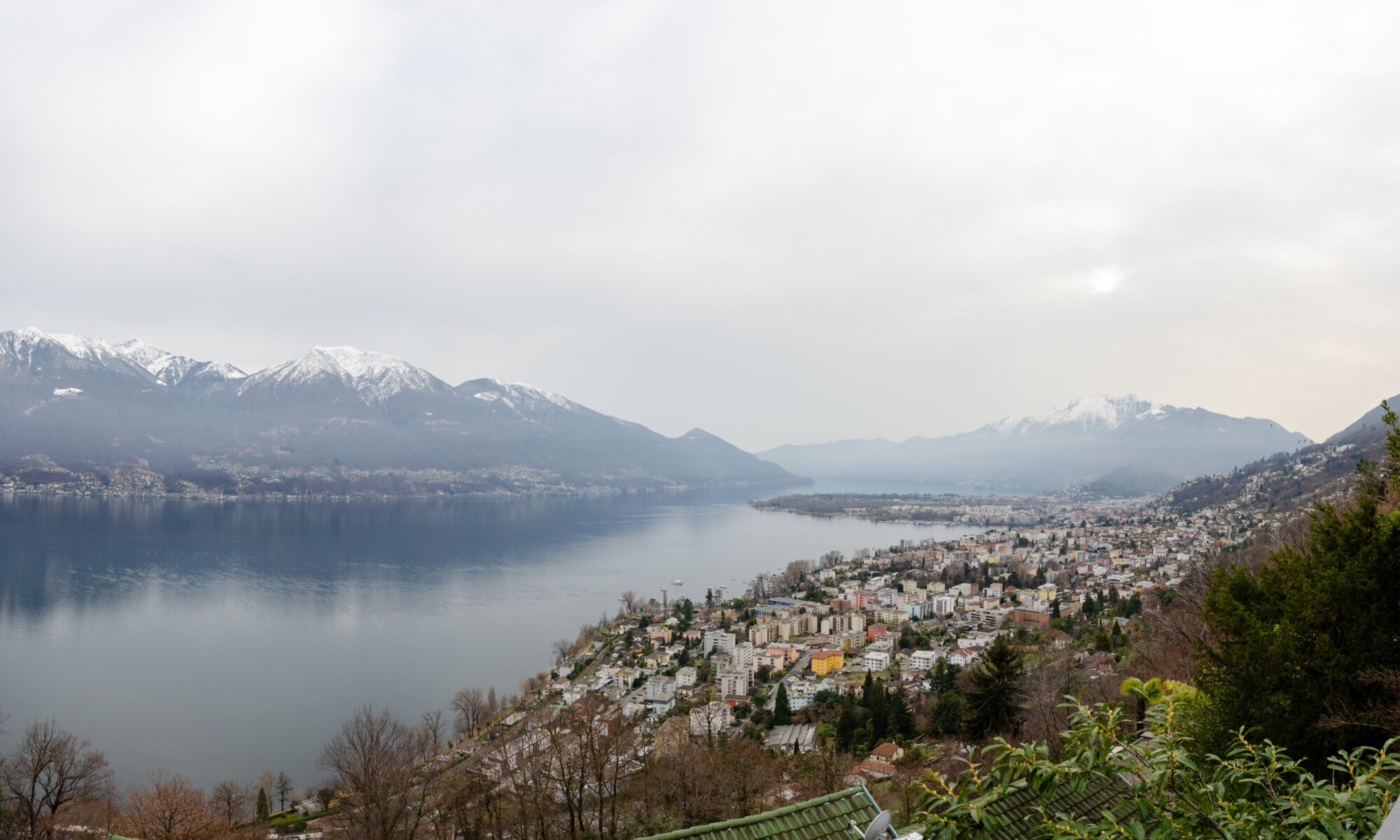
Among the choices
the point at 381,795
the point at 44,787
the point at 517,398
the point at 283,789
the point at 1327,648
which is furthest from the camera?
the point at 517,398

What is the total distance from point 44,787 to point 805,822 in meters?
11.3

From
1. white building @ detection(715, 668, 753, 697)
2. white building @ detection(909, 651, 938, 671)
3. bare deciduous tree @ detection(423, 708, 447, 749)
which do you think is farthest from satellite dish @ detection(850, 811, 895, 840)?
white building @ detection(909, 651, 938, 671)

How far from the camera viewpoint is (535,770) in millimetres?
7676

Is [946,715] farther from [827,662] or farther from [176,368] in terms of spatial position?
[176,368]

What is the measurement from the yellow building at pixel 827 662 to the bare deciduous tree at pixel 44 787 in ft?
44.9

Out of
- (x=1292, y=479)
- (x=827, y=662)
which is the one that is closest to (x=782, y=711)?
(x=827, y=662)

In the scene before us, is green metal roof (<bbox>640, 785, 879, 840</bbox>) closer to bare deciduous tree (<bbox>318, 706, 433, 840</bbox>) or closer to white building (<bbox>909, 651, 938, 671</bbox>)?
bare deciduous tree (<bbox>318, 706, 433, 840</bbox>)

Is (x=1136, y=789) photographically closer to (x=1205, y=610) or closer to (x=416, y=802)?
(x=1205, y=610)

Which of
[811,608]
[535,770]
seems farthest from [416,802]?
[811,608]

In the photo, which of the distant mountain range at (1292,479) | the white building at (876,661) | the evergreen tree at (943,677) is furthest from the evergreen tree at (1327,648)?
the distant mountain range at (1292,479)

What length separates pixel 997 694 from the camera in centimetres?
810

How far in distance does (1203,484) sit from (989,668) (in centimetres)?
6366

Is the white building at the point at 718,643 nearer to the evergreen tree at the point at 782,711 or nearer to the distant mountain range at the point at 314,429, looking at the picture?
the evergreen tree at the point at 782,711

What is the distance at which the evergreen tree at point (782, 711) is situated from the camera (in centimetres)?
1376
